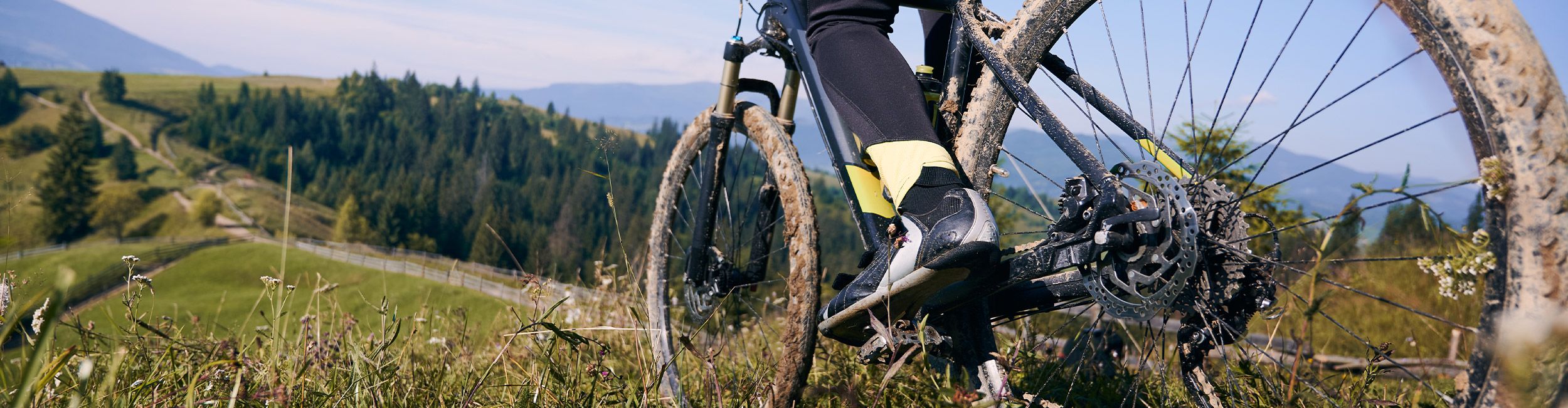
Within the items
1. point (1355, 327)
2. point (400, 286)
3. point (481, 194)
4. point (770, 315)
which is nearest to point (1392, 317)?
point (1355, 327)

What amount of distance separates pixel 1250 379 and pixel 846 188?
115cm

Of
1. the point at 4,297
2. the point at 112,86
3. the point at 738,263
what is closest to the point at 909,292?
the point at 738,263

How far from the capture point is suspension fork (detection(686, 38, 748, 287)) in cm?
298

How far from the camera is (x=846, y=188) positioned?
2299 mm

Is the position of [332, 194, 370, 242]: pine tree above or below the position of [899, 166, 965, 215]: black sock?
below

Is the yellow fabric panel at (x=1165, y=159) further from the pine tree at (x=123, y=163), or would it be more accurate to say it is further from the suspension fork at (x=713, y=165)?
the pine tree at (x=123, y=163)

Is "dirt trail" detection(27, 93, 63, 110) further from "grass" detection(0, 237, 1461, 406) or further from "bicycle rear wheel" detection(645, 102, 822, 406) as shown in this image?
"bicycle rear wheel" detection(645, 102, 822, 406)

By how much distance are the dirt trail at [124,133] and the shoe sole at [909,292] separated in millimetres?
125277

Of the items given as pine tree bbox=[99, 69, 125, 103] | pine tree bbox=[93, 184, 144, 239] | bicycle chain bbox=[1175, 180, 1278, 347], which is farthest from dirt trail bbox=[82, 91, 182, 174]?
bicycle chain bbox=[1175, 180, 1278, 347]

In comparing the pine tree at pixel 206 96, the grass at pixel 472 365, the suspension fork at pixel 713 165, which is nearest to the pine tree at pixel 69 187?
the pine tree at pixel 206 96

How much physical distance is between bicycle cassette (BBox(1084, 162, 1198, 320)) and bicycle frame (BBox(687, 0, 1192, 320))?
0.14 feet

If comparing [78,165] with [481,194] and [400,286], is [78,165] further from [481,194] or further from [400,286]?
[400,286]

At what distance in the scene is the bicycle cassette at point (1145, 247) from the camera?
5.31 feet

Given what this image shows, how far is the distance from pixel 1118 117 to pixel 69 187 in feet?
367
